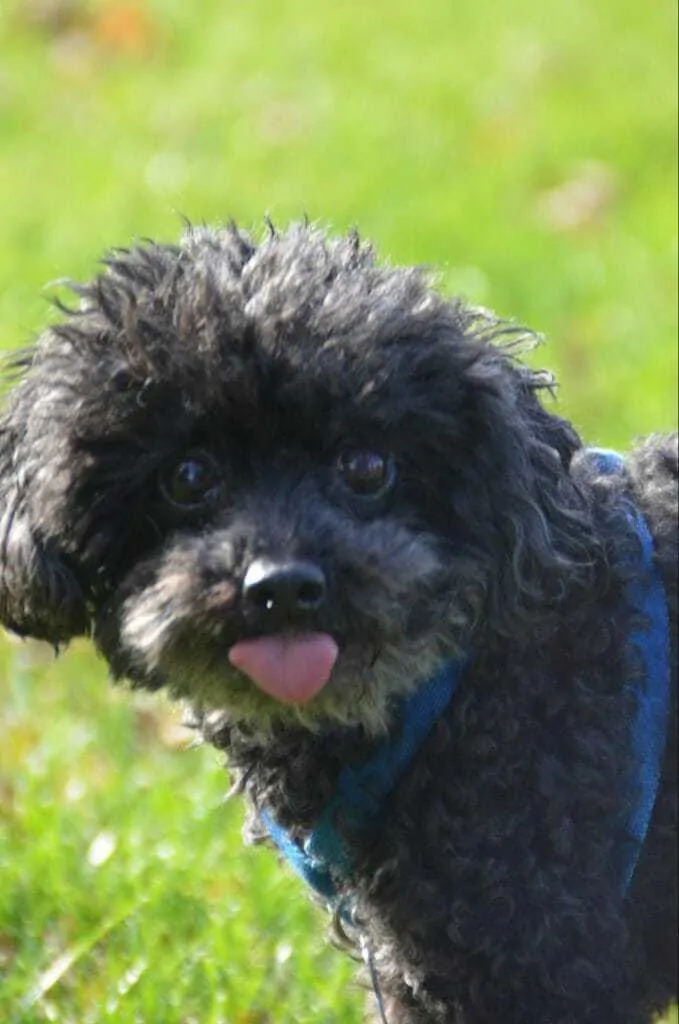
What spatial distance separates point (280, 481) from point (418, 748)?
0.51 meters

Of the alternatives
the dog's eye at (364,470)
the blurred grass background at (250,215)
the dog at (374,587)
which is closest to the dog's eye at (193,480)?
the dog at (374,587)

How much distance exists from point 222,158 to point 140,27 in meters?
2.22

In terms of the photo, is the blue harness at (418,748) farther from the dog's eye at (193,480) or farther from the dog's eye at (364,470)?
the dog's eye at (193,480)

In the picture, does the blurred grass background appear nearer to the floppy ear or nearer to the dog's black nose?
the floppy ear

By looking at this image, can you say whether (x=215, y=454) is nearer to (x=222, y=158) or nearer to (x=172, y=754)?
(x=172, y=754)

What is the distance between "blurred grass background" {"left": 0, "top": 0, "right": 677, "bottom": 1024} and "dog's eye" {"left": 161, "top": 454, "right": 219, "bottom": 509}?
2.06 feet

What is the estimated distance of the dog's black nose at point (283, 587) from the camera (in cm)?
283

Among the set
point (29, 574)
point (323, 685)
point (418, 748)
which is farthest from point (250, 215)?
point (323, 685)

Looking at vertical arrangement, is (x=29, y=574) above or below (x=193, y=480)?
below

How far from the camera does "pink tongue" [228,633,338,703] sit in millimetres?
2865

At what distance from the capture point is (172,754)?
4.91 metres

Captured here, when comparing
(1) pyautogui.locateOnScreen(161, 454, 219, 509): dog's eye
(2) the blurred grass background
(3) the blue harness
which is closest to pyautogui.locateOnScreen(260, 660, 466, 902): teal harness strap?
(3) the blue harness

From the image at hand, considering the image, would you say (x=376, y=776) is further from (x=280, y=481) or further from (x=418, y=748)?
(x=280, y=481)

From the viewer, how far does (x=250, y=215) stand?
807 cm
